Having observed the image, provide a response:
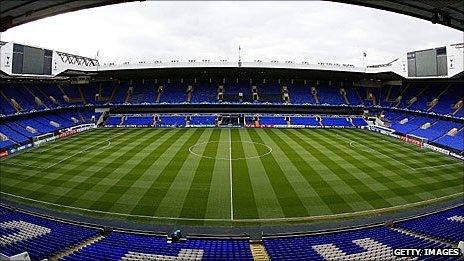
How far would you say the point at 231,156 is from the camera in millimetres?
34562

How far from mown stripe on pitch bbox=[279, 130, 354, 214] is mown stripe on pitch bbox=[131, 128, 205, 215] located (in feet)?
Result: 36.8

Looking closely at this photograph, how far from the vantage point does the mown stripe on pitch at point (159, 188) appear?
2089cm

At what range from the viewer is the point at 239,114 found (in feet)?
209

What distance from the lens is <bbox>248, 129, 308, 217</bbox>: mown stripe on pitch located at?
2062cm

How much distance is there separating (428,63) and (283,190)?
116 feet

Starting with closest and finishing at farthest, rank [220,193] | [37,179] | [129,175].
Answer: [220,193], [37,179], [129,175]

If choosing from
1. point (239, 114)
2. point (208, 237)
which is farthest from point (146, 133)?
point (208, 237)

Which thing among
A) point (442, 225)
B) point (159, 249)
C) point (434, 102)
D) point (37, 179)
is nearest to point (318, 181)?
point (442, 225)

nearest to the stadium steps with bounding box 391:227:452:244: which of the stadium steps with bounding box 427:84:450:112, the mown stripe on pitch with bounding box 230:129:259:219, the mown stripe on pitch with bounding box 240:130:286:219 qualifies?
the mown stripe on pitch with bounding box 240:130:286:219

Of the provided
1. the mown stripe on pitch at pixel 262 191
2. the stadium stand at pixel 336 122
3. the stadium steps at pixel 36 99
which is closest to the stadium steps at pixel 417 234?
the mown stripe on pitch at pixel 262 191

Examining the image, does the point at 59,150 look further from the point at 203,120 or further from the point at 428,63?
the point at 428,63

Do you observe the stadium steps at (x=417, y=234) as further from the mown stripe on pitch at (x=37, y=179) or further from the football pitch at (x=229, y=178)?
the mown stripe on pitch at (x=37, y=179)

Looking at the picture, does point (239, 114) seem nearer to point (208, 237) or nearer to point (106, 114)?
point (106, 114)

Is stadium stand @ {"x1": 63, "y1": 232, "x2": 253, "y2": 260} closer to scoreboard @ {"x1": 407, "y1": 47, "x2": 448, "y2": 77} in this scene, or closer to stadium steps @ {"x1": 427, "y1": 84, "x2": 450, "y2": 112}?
scoreboard @ {"x1": 407, "y1": 47, "x2": 448, "y2": 77}
